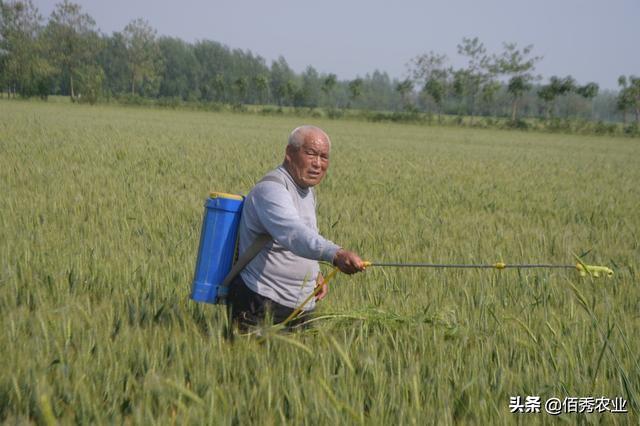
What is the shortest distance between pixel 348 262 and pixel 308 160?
0.66 m

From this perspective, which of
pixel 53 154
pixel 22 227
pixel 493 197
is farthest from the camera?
pixel 53 154

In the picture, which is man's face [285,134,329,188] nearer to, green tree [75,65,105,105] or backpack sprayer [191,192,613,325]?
backpack sprayer [191,192,613,325]

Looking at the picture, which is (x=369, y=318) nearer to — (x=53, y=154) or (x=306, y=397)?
(x=306, y=397)

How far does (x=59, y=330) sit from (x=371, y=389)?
1399mm

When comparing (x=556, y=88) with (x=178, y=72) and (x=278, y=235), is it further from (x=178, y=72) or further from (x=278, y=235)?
(x=178, y=72)

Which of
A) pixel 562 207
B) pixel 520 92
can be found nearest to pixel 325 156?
pixel 562 207

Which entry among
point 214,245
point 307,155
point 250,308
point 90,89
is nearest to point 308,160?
point 307,155

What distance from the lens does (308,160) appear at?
9.42 ft

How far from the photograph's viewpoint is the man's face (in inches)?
112

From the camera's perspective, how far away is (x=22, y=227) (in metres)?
5.15

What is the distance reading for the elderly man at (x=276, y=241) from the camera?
279cm

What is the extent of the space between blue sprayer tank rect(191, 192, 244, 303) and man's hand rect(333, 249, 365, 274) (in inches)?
27.3

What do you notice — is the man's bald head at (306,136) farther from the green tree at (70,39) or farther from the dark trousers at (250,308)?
the green tree at (70,39)

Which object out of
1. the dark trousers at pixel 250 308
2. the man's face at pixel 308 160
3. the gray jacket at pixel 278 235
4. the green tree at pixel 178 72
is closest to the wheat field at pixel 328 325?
the dark trousers at pixel 250 308
